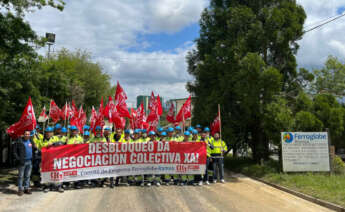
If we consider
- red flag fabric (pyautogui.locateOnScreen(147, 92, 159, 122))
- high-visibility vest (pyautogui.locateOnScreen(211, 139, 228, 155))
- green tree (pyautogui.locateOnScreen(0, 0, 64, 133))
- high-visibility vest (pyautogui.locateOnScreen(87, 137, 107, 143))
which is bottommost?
high-visibility vest (pyautogui.locateOnScreen(211, 139, 228, 155))

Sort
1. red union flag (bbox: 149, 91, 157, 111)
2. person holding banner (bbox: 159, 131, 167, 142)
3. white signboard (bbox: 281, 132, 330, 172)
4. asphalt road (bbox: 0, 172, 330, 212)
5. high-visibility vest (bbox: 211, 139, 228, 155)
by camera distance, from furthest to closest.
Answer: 1. red union flag (bbox: 149, 91, 157, 111)
2. white signboard (bbox: 281, 132, 330, 172)
3. person holding banner (bbox: 159, 131, 167, 142)
4. high-visibility vest (bbox: 211, 139, 228, 155)
5. asphalt road (bbox: 0, 172, 330, 212)

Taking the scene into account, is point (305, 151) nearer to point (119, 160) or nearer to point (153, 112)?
point (153, 112)

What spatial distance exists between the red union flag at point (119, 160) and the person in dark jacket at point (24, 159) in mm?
446

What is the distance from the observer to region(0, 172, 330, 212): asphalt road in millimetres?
7688

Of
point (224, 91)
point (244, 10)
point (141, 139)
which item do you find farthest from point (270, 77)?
point (141, 139)

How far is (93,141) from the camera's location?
35.6 feet

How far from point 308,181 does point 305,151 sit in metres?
2.14

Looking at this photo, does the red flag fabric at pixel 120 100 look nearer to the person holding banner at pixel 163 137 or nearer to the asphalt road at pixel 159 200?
the person holding banner at pixel 163 137

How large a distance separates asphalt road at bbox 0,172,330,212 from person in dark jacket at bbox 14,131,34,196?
1.22ft

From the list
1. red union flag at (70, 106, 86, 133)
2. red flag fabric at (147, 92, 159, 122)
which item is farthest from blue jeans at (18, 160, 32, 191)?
red union flag at (70, 106, 86, 133)

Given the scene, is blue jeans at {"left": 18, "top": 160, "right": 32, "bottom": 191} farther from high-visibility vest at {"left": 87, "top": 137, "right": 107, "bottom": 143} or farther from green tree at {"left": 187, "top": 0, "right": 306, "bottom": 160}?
green tree at {"left": 187, "top": 0, "right": 306, "bottom": 160}

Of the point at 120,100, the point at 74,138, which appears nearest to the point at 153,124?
the point at 120,100

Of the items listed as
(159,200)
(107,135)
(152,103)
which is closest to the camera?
(159,200)

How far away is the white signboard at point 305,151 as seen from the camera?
41.9ft
